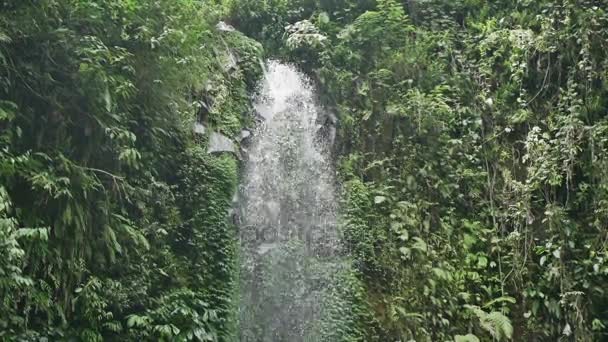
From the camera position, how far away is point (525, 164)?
798cm

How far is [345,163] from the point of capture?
27.6ft

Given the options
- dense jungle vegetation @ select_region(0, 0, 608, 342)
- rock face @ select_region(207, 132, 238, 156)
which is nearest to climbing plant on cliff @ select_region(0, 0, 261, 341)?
dense jungle vegetation @ select_region(0, 0, 608, 342)

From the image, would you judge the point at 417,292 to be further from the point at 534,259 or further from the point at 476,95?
the point at 476,95

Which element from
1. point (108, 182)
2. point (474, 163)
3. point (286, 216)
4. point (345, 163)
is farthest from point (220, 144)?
point (474, 163)

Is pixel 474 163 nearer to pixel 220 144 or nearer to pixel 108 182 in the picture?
pixel 220 144

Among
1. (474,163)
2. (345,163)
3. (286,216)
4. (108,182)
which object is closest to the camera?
(108,182)

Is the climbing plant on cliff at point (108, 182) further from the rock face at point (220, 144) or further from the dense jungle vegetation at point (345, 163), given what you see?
the rock face at point (220, 144)

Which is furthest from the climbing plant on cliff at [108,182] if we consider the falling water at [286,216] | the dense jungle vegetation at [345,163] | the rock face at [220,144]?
the falling water at [286,216]

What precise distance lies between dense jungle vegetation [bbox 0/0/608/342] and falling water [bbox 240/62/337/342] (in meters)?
0.25

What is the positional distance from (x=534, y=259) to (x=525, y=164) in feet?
4.44

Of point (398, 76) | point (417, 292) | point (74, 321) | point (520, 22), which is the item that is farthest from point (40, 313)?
point (520, 22)

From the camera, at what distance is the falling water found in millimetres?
6848

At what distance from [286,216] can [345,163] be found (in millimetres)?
1246

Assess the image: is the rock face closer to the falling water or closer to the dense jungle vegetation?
the dense jungle vegetation
